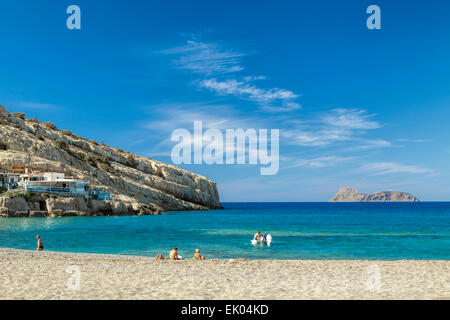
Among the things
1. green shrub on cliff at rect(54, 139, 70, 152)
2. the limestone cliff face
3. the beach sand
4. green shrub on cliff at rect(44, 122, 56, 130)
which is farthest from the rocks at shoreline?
the beach sand

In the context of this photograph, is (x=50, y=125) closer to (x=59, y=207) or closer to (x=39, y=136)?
(x=39, y=136)

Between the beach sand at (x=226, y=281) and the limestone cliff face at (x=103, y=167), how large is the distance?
2754 inches

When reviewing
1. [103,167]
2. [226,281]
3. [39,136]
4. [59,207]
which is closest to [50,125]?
[39,136]

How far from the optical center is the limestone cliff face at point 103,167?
82.2 metres

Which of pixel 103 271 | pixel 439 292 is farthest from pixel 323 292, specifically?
pixel 103 271

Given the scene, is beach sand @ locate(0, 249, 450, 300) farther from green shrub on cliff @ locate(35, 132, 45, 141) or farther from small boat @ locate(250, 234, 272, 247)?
green shrub on cliff @ locate(35, 132, 45, 141)

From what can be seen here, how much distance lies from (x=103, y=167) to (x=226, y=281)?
9226 cm

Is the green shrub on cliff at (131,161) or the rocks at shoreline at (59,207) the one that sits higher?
the green shrub on cliff at (131,161)

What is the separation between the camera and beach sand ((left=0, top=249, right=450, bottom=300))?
11.7m

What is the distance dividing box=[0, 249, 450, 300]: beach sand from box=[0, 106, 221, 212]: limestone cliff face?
6995cm

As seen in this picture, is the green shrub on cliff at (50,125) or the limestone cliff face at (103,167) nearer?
the limestone cliff face at (103,167)

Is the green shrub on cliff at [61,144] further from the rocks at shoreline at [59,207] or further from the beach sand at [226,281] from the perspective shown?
the beach sand at [226,281]

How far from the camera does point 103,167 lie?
10012cm

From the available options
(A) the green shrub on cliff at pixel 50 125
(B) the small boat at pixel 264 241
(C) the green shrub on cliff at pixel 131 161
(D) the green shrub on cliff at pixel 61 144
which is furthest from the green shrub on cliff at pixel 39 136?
(B) the small boat at pixel 264 241
